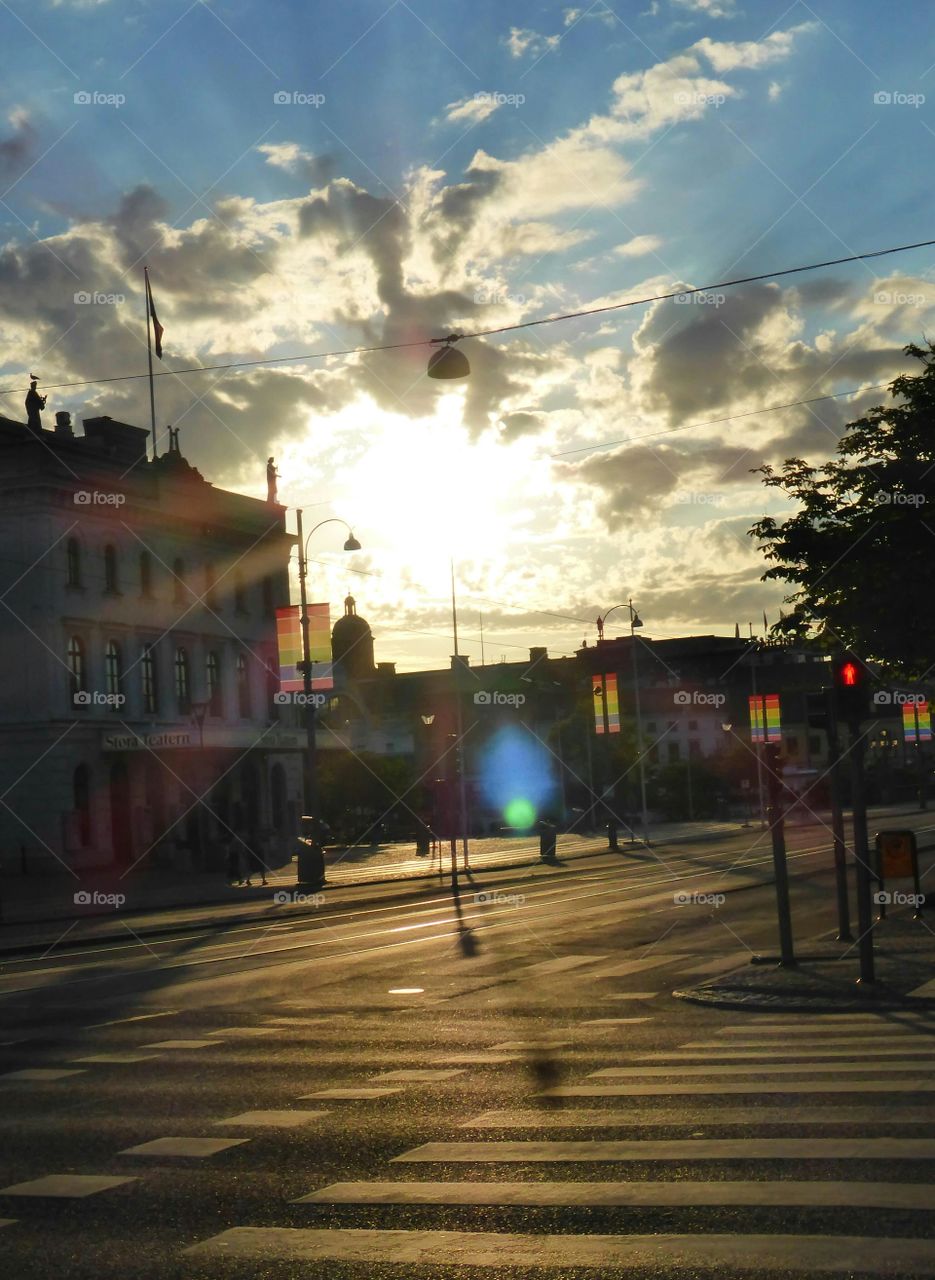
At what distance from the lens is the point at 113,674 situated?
57.8 meters

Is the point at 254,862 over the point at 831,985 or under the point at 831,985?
under

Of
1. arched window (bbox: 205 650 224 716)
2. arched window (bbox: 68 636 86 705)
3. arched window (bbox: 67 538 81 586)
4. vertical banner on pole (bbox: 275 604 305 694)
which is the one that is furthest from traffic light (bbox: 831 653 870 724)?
arched window (bbox: 205 650 224 716)

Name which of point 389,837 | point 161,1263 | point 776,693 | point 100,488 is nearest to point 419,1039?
point 161,1263

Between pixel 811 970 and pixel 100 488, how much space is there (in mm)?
44180

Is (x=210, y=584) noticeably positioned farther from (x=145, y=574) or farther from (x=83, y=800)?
(x=83, y=800)

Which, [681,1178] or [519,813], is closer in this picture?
[681,1178]

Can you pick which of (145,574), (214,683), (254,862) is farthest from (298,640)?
(214,683)

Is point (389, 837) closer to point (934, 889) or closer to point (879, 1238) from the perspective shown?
point (934, 889)

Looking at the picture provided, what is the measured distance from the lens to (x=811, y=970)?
53.8ft

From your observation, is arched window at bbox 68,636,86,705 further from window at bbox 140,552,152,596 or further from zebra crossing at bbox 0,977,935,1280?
zebra crossing at bbox 0,977,935,1280

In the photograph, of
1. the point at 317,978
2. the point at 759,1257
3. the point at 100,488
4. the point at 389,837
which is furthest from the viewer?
the point at 389,837

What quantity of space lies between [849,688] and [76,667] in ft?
141

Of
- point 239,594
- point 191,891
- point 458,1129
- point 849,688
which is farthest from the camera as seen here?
point 239,594

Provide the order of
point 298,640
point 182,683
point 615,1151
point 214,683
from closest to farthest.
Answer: point 615,1151, point 298,640, point 182,683, point 214,683
